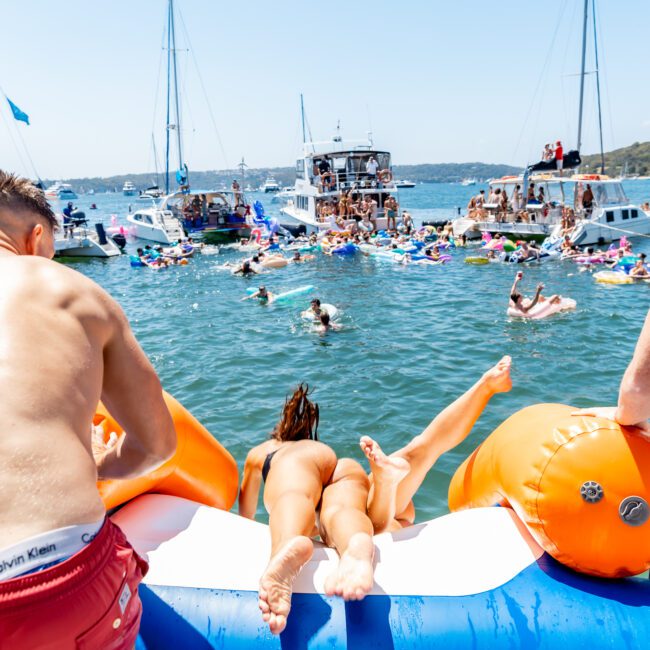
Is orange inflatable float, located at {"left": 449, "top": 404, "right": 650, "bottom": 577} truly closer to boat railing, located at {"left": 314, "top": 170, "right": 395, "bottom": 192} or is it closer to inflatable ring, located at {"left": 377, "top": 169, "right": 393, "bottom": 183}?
boat railing, located at {"left": 314, "top": 170, "right": 395, "bottom": 192}

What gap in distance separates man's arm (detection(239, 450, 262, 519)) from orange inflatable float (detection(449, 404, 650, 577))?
1.61 meters

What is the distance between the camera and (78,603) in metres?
1.48

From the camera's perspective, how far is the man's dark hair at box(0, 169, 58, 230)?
1.85 metres

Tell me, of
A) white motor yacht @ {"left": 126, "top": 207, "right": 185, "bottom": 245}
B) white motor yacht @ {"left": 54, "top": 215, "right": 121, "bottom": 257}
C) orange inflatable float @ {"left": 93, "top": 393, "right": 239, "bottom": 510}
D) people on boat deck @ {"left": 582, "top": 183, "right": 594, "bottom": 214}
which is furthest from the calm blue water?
white motor yacht @ {"left": 126, "top": 207, "right": 185, "bottom": 245}

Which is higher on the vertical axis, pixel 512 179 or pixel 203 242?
pixel 512 179

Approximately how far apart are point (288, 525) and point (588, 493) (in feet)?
4.24

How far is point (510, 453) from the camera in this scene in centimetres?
276

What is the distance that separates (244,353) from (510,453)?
8.00 m

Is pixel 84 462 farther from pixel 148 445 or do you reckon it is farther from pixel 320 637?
pixel 320 637

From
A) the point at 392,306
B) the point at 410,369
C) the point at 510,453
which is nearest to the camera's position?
the point at 510,453

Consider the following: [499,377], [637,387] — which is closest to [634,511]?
[637,387]

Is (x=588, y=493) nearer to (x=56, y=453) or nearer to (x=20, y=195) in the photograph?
(x=56, y=453)

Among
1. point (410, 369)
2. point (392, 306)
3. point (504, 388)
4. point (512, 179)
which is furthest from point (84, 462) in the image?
point (512, 179)

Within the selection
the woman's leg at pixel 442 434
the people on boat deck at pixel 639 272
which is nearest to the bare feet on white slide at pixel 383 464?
the woman's leg at pixel 442 434
